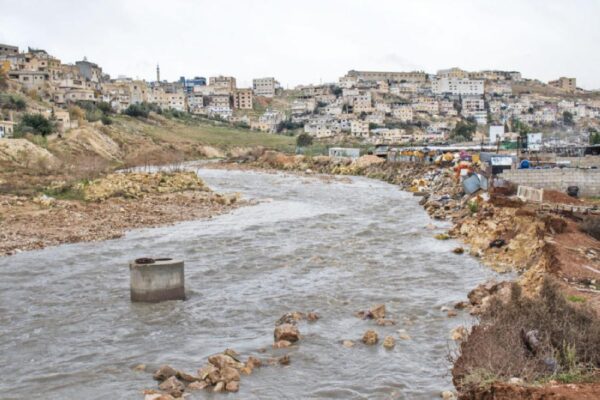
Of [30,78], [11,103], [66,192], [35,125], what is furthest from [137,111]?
[66,192]

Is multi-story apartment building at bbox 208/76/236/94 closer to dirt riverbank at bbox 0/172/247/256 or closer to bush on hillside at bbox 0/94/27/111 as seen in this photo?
bush on hillside at bbox 0/94/27/111

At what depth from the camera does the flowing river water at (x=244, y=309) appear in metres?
10.0

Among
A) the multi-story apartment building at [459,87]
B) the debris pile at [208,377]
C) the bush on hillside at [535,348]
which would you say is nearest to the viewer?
the bush on hillside at [535,348]

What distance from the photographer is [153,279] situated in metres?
14.3

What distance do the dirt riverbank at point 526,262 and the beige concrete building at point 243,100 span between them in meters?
121

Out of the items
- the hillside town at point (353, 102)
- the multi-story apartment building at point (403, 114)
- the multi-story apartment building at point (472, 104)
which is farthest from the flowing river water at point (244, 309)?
the multi-story apartment building at point (472, 104)

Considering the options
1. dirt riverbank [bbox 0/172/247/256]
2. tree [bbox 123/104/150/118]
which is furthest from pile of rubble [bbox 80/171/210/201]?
Answer: tree [bbox 123/104/150/118]

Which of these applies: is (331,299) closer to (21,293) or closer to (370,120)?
(21,293)

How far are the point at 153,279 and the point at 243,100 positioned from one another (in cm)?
14882

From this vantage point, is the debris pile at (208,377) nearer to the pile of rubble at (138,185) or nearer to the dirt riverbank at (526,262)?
the dirt riverbank at (526,262)

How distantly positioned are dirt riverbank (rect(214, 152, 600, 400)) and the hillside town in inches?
1697

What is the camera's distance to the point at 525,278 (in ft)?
49.5

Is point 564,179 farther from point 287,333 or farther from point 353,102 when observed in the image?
point 353,102

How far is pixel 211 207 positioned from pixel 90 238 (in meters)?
10.9
